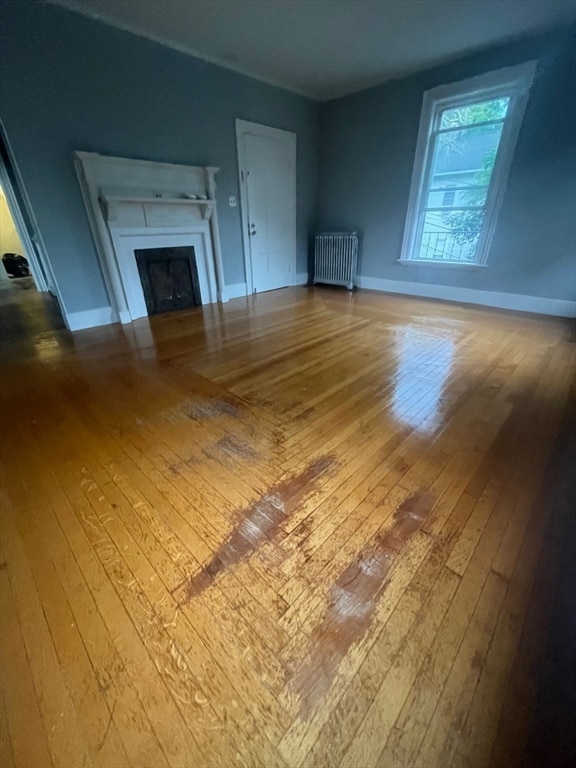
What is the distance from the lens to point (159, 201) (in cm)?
361

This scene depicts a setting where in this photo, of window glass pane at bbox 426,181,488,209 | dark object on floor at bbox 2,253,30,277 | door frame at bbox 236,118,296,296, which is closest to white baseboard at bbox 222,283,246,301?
door frame at bbox 236,118,296,296

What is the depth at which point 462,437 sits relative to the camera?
1.78 metres

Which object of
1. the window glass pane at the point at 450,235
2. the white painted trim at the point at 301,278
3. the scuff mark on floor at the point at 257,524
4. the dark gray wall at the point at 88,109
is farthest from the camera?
the white painted trim at the point at 301,278

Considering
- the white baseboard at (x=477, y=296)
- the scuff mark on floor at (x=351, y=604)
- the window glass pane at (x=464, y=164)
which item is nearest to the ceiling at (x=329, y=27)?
the window glass pane at (x=464, y=164)

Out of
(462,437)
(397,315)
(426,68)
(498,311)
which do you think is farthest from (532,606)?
(426,68)

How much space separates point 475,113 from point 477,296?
2.14 meters

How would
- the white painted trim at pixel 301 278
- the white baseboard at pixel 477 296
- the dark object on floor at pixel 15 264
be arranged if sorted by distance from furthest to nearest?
the dark object on floor at pixel 15 264 < the white painted trim at pixel 301 278 < the white baseboard at pixel 477 296

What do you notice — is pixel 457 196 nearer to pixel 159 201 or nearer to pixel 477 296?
pixel 477 296

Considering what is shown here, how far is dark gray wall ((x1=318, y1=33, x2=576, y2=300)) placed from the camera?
327cm

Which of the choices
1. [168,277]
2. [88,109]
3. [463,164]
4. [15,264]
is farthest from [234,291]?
[15,264]

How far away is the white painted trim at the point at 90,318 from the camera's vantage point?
139 inches

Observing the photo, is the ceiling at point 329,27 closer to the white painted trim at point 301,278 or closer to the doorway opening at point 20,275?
the doorway opening at point 20,275

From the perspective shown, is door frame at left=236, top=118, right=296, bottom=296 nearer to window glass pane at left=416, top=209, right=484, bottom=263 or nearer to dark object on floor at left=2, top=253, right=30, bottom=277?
window glass pane at left=416, top=209, right=484, bottom=263

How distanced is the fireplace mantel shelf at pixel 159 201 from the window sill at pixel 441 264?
289cm
